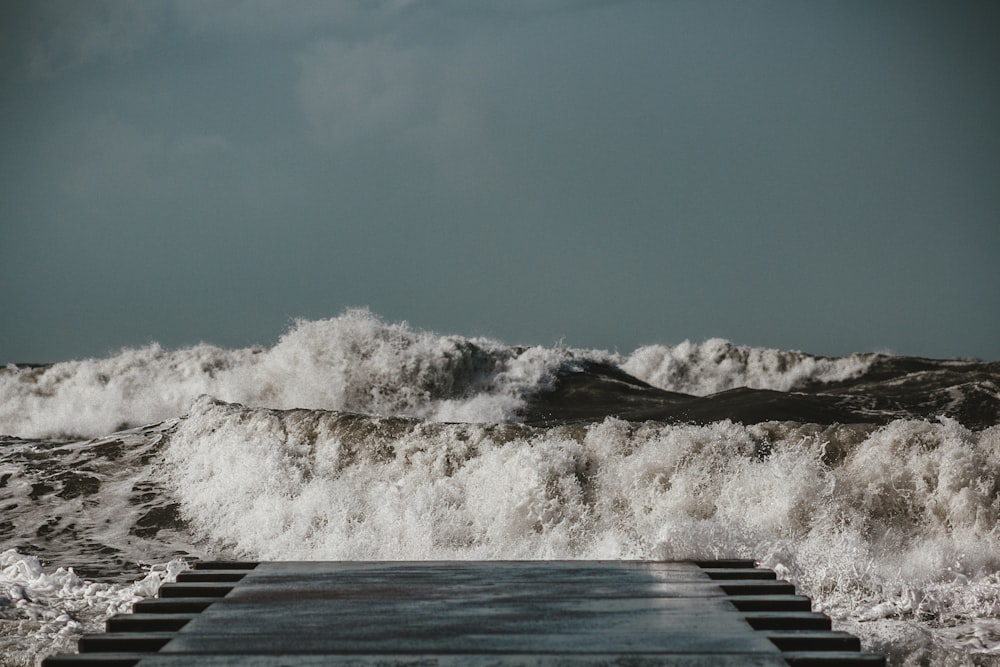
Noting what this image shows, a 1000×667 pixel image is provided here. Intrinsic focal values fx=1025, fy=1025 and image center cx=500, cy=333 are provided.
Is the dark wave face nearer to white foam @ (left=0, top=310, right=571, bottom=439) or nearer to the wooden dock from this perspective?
white foam @ (left=0, top=310, right=571, bottom=439)

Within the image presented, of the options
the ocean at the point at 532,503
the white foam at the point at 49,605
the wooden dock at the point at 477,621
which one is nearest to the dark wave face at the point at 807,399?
the ocean at the point at 532,503

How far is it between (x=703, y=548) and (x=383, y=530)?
13.3ft

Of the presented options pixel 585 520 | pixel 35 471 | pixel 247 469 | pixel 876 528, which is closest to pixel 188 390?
pixel 35 471

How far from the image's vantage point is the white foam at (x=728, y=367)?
2812 centimetres

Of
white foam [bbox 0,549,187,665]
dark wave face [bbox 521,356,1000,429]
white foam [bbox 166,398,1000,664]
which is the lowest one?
white foam [bbox 0,549,187,665]

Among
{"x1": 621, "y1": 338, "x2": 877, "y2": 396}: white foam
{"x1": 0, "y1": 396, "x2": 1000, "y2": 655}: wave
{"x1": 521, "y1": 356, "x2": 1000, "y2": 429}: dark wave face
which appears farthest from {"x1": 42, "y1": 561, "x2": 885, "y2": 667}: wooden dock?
{"x1": 621, "y1": 338, "x2": 877, "y2": 396}: white foam

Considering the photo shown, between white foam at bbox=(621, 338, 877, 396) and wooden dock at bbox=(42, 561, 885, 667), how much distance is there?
23917 millimetres

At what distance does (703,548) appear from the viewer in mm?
6891

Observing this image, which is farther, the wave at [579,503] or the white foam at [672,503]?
the wave at [579,503]

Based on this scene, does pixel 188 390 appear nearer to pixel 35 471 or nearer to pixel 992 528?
pixel 35 471

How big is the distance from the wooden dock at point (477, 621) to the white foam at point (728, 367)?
23.9m

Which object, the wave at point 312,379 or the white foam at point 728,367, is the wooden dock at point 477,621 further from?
the white foam at point 728,367

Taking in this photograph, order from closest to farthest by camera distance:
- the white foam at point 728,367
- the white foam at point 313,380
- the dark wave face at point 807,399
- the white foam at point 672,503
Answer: the white foam at point 672,503 → the dark wave face at point 807,399 → the white foam at point 313,380 → the white foam at point 728,367

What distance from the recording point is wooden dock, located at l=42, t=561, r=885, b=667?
2812mm
